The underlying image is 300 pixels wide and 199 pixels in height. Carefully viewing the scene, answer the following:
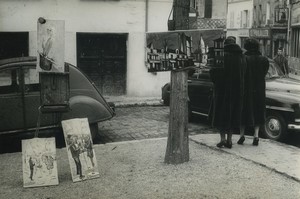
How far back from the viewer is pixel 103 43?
14.9 meters

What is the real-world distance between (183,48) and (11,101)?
11.3 ft

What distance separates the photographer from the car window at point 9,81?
793cm

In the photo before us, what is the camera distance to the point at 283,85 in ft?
31.5

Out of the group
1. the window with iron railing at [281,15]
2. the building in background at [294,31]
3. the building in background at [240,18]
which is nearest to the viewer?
the building in background at [294,31]

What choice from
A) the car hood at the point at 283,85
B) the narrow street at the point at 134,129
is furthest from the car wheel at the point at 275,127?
→ the car hood at the point at 283,85

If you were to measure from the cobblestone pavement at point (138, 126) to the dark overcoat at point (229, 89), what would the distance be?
2.15m

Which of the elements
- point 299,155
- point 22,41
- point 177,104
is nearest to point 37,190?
point 177,104

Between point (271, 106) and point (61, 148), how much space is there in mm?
4491

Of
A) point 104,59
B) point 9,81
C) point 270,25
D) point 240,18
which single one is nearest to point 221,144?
point 9,81

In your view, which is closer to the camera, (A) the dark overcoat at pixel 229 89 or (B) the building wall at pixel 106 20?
A: (A) the dark overcoat at pixel 229 89

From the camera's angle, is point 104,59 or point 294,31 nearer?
point 104,59

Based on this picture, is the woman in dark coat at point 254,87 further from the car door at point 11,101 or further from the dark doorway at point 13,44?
the dark doorway at point 13,44

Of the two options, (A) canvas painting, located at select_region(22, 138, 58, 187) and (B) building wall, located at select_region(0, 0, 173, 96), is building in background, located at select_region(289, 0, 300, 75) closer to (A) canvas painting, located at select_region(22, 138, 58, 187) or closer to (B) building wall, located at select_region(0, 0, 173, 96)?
(B) building wall, located at select_region(0, 0, 173, 96)

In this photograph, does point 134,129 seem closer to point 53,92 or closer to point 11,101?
point 11,101
